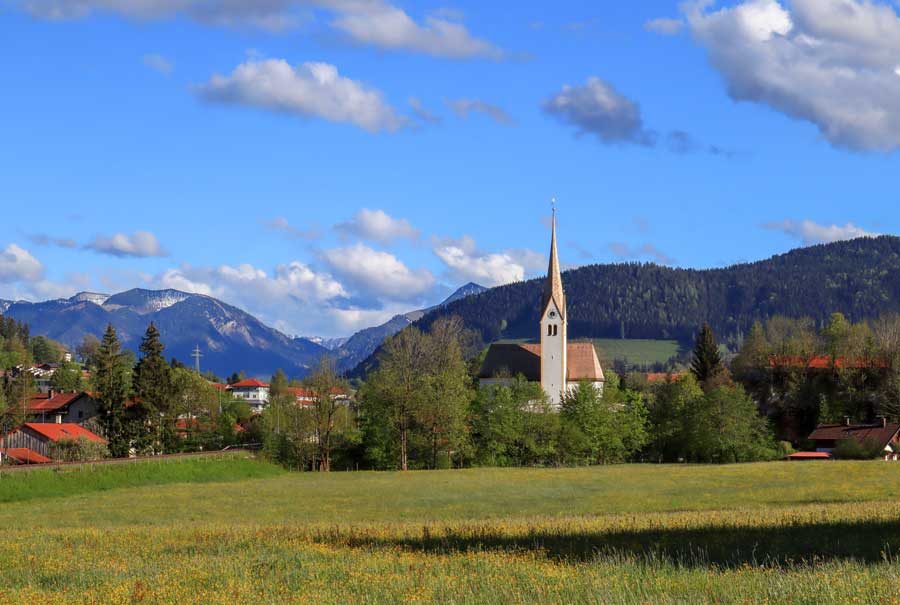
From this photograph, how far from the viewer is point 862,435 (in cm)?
9994

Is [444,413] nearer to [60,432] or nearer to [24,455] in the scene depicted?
[60,432]

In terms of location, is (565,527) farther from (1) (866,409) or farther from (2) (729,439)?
(1) (866,409)

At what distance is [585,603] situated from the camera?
16094mm

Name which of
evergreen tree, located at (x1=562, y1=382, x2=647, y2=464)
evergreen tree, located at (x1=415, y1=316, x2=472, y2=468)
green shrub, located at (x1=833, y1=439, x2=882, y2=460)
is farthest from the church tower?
green shrub, located at (x1=833, y1=439, x2=882, y2=460)

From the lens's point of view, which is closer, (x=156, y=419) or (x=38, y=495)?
(x=38, y=495)

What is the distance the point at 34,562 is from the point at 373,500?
3607cm

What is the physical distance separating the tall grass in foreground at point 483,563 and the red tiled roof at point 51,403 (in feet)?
334

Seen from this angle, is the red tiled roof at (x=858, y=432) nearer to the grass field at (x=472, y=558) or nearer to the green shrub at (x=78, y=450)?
the grass field at (x=472, y=558)

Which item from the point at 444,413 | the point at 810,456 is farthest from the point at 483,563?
the point at 810,456

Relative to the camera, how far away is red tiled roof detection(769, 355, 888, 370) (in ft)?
396

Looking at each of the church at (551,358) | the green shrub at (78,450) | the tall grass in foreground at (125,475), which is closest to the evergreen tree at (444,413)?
the tall grass in foreground at (125,475)

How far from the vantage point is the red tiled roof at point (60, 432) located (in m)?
98.4

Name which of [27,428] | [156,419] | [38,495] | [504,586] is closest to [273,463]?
[156,419]

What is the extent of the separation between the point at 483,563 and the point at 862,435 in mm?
88445
